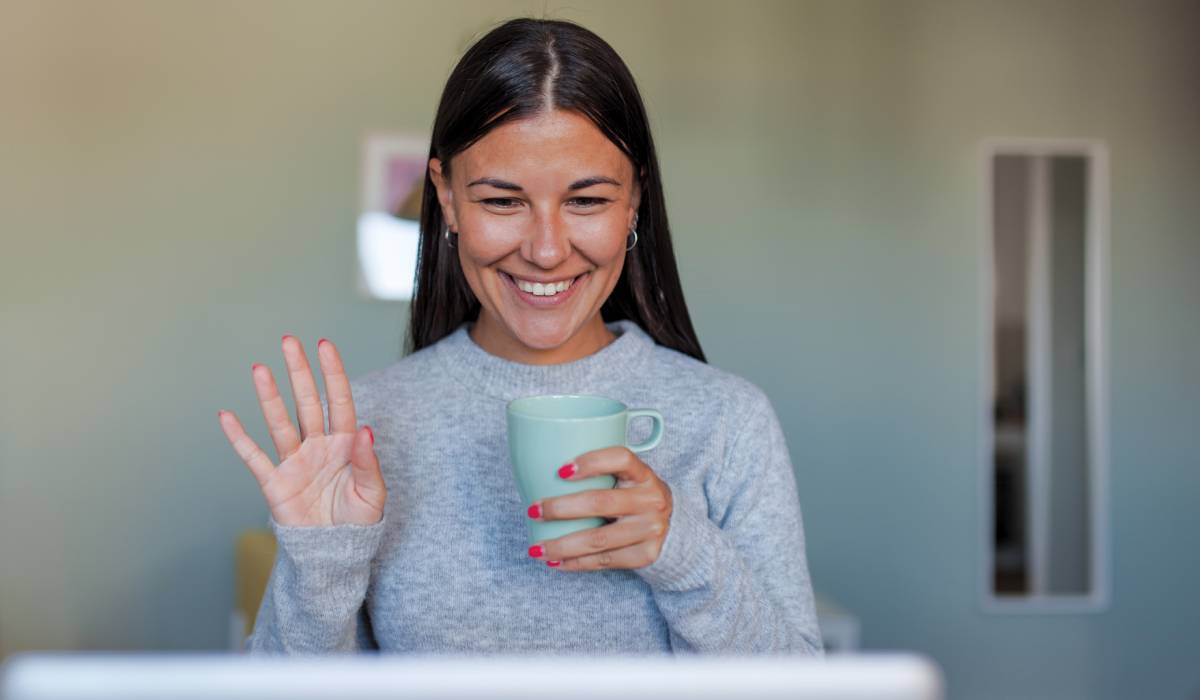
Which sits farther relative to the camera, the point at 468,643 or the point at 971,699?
the point at 971,699

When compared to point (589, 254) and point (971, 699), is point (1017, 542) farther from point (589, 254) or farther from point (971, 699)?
point (589, 254)

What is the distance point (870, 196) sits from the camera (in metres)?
3.58

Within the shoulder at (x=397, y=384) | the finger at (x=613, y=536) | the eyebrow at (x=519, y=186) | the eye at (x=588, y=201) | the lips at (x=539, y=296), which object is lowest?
the finger at (x=613, y=536)

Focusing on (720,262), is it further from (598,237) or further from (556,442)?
(556,442)

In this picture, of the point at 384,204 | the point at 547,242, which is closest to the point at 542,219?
the point at 547,242

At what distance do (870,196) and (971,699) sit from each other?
68.8 inches

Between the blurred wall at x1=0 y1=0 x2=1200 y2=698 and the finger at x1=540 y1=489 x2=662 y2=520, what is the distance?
103 inches

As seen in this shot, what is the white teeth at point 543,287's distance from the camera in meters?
1.19

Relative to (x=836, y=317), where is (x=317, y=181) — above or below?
above

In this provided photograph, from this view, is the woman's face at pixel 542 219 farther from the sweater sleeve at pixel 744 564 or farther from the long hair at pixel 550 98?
the sweater sleeve at pixel 744 564

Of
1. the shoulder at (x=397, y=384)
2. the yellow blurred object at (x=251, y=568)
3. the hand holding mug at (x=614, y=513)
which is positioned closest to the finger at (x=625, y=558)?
the hand holding mug at (x=614, y=513)

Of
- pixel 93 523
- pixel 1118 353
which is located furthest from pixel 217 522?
pixel 1118 353

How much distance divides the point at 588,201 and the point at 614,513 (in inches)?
15.1

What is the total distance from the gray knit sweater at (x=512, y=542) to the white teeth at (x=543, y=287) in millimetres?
147
